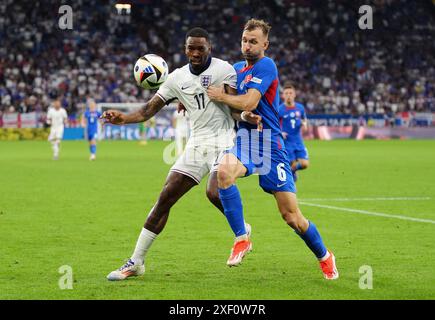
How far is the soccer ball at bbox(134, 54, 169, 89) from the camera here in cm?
891

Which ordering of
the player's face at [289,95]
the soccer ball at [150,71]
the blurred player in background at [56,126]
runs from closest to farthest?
the soccer ball at [150,71] → the player's face at [289,95] → the blurred player in background at [56,126]

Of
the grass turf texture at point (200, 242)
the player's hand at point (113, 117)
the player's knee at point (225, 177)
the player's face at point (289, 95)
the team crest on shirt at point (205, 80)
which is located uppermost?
the team crest on shirt at point (205, 80)

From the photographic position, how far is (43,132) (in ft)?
156

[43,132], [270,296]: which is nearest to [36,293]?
[270,296]

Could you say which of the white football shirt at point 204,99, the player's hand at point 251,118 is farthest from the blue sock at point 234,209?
the player's hand at point 251,118

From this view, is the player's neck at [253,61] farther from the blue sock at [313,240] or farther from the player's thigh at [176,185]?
the blue sock at [313,240]

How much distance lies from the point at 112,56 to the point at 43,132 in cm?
830

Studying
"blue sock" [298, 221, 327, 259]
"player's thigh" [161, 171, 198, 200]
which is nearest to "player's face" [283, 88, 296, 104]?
"player's thigh" [161, 171, 198, 200]

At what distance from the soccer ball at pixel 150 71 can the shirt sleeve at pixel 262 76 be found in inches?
44.9

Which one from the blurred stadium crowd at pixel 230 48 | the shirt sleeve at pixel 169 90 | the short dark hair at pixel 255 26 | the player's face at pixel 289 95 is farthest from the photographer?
the blurred stadium crowd at pixel 230 48

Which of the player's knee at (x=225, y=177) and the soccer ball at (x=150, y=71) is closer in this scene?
the player's knee at (x=225, y=177)

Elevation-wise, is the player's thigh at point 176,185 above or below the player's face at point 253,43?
below

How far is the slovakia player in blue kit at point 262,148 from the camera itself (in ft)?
26.9
